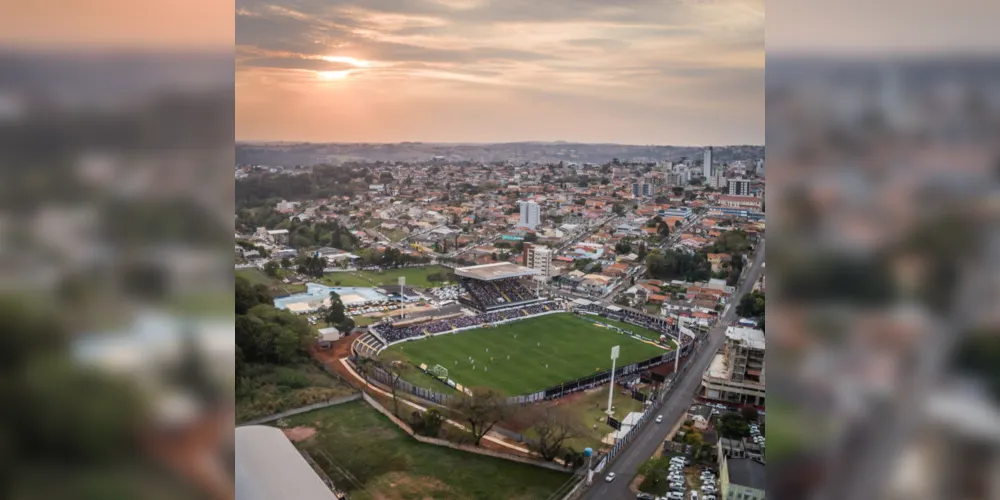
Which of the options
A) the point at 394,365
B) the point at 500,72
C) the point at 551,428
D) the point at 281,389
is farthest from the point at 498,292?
the point at 281,389

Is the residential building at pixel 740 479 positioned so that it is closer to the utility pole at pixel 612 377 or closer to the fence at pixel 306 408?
the utility pole at pixel 612 377

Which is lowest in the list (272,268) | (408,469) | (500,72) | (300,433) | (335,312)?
(408,469)

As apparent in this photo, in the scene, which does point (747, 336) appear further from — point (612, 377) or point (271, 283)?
point (271, 283)

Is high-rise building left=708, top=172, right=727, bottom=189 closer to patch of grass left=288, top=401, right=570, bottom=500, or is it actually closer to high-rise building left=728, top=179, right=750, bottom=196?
high-rise building left=728, top=179, right=750, bottom=196

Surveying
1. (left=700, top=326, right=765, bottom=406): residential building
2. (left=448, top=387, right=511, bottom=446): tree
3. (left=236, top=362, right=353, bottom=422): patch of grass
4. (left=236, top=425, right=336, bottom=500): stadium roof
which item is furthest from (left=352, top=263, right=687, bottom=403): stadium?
(left=236, top=425, right=336, bottom=500): stadium roof
